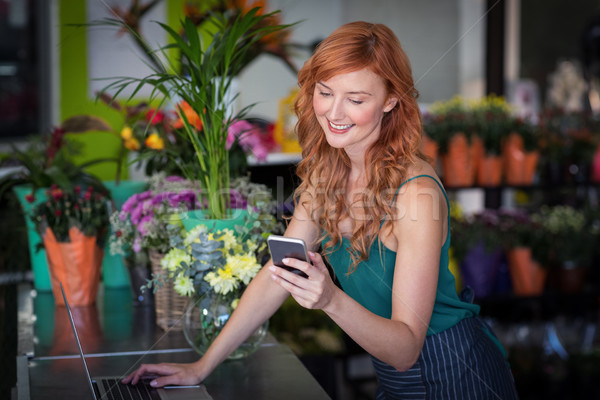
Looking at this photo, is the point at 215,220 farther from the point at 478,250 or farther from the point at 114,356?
the point at 478,250

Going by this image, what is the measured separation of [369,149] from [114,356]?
2.56 feet

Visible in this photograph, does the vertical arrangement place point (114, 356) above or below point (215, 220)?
below

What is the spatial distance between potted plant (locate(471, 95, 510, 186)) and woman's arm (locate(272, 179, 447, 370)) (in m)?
2.36

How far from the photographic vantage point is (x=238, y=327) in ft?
5.01

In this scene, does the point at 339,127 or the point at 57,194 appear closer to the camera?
the point at 339,127

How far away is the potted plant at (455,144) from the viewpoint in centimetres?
356

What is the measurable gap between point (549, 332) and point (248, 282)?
10.1 feet

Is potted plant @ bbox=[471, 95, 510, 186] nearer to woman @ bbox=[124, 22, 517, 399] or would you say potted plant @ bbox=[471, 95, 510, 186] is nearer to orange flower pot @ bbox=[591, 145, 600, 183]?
orange flower pot @ bbox=[591, 145, 600, 183]

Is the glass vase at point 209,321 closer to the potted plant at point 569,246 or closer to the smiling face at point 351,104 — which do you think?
the smiling face at point 351,104

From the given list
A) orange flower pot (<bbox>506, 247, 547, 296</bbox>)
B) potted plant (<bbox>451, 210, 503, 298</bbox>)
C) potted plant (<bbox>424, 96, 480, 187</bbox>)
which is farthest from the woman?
orange flower pot (<bbox>506, 247, 547, 296</bbox>)

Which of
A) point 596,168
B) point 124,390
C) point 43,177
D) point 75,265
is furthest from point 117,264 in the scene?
point 596,168

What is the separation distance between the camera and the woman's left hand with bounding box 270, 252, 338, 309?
3.74 ft

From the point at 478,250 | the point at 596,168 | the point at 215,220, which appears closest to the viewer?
the point at 215,220

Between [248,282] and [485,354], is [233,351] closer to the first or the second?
[248,282]
